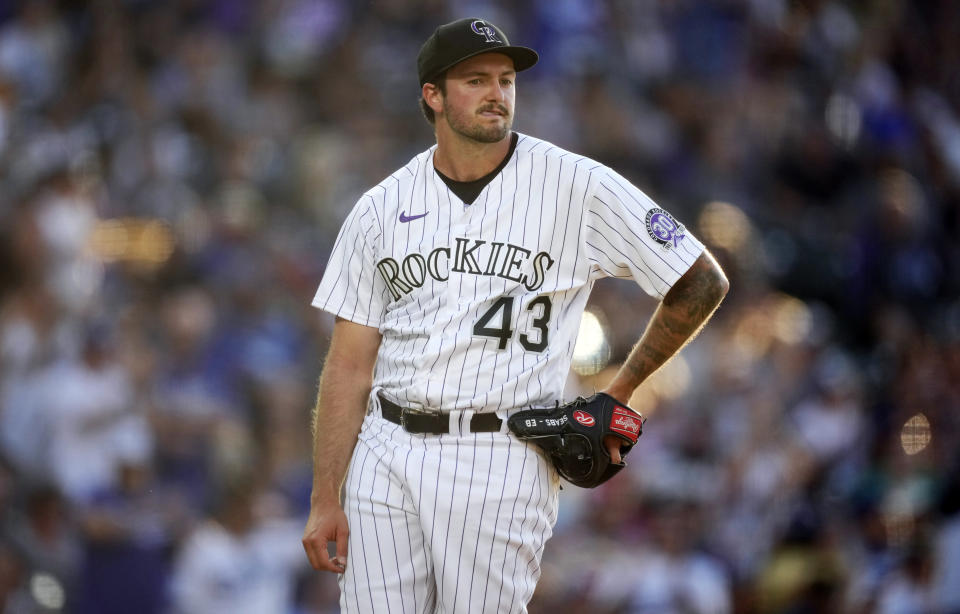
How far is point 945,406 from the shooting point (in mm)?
8453

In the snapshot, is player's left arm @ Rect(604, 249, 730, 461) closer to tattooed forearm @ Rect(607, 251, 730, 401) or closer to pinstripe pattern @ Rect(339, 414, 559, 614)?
tattooed forearm @ Rect(607, 251, 730, 401)

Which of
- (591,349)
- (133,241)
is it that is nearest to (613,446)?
(591,349)

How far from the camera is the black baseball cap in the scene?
3.60 meters

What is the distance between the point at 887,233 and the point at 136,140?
5.57 metres

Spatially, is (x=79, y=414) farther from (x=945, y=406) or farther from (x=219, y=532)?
(x=945, y=406)

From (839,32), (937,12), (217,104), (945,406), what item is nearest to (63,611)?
(217,104)

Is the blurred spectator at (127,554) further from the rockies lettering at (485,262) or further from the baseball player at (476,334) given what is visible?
the rockies lettering at (485,262)

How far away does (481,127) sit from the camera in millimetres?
3643

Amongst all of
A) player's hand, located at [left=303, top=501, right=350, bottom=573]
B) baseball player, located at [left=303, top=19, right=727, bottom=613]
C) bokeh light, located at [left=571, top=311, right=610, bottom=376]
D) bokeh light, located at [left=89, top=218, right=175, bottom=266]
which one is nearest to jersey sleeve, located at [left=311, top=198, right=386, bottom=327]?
baseball player, located at [left=303, top=19, right=727, bottom=613]

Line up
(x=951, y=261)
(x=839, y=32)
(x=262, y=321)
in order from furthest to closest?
1. (x=839, y=32)
2. (x=951, y=261)
3. (x=262, y=321)

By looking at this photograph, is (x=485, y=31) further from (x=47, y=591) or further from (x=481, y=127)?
(x=47, y=591)

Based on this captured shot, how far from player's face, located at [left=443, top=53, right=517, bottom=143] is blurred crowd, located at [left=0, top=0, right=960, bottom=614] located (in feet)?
13.1

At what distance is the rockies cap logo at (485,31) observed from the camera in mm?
3611

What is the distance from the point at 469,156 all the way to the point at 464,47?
31 centimetres
